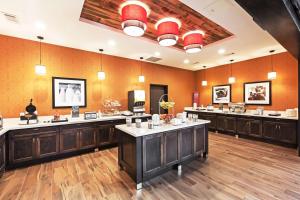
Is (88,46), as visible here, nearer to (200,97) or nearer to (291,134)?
(200,97)

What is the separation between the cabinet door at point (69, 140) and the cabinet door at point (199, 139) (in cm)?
300

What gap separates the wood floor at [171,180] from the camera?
2182mm

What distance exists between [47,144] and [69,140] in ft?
1.48

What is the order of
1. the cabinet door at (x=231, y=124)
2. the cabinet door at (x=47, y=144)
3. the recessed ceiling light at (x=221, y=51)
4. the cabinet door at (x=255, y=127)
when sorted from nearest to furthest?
the cabinet door at (x=47, y=144) → the recessed ceiling light at (x=221, y=51) → the cabinet door at (x=255, y=127) → the cabinet door at (x=231, y=124)

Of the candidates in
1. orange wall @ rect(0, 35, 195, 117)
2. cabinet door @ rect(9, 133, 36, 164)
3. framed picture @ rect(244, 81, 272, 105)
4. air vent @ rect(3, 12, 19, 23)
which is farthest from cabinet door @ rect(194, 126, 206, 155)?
air vent @ rect(3, 12, 19, 23)

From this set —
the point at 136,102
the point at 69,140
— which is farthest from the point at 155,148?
the point at 136,102

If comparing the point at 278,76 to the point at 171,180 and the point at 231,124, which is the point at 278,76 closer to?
the point at 231,124

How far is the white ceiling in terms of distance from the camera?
2.36 metres

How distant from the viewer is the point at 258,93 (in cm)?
537

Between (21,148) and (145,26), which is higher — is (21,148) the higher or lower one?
the lower one

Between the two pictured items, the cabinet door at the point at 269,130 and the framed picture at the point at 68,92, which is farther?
the cabinet door at the point at 269,130

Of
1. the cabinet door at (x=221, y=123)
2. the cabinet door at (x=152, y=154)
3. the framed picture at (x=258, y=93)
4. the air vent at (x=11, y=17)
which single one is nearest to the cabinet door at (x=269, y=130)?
the framed picture at (x=258, y=93)

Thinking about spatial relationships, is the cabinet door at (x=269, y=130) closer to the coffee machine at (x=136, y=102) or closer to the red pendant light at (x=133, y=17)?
the coffee machine at (x=136, y=102)

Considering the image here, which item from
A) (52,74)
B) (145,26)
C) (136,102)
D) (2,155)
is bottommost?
(2,155)
